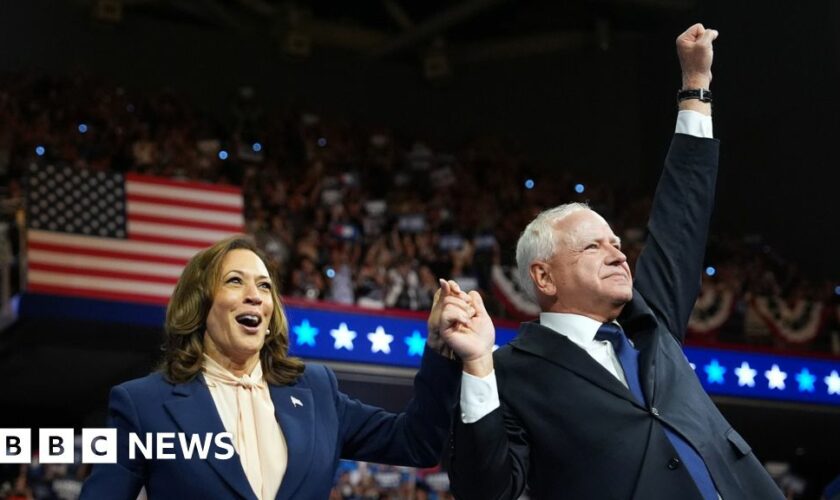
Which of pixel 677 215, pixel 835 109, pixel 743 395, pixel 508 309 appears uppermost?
pixel 835 109

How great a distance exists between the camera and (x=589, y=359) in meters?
2.69

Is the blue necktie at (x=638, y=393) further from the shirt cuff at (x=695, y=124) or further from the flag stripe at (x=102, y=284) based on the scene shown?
the flag stripe at (x=102, y=284)

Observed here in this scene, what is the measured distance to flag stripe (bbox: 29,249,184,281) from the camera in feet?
28.2

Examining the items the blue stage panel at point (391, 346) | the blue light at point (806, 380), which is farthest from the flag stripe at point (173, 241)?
the blue light at point (806, 380)

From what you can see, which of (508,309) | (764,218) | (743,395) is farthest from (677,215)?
(764,218)

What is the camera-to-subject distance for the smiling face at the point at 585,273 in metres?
2.74

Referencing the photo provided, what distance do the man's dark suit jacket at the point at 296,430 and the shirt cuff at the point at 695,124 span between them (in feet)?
2.92

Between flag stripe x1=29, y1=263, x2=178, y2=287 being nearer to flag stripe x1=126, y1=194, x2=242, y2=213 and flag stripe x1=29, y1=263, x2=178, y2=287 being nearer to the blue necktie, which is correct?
flag stripe x1=126, y1=194, x2=242, y2=213

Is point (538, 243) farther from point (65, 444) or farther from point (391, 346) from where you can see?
point (391, 346)

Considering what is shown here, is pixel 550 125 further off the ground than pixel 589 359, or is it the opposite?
pixel 550 125

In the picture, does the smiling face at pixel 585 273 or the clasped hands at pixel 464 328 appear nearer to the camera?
Answer: the clasped hands at pixel 464 328

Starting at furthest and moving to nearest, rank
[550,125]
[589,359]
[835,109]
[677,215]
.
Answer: [550,125]
[835,109]
[677,215]
[589,359]

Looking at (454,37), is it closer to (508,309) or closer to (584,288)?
(508,309)

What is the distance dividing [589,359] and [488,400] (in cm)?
32
